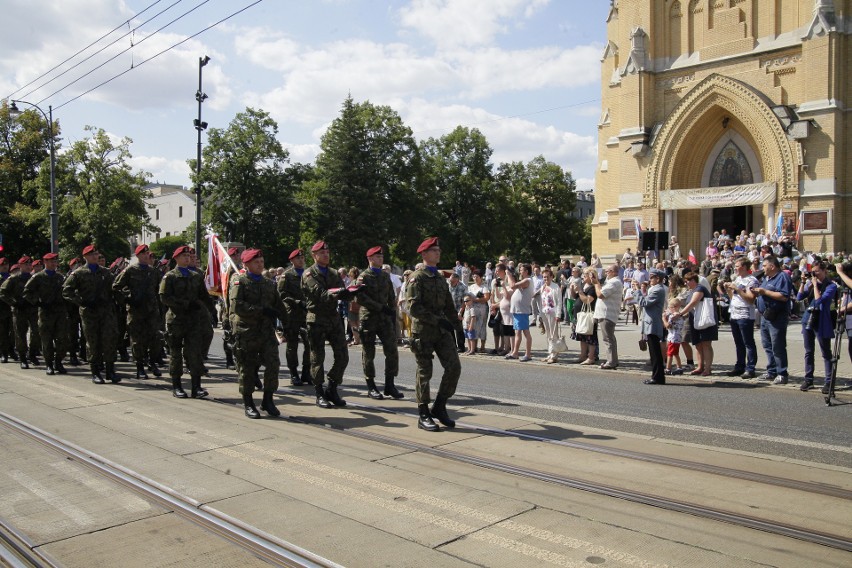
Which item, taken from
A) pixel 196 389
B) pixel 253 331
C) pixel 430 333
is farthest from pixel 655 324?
pixel 196 389

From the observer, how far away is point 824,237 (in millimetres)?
28484

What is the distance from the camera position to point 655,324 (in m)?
11.3

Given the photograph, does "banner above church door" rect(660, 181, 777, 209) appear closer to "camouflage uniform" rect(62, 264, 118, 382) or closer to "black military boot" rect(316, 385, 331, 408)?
"black military boot" rect(316, 385, 331, 408)

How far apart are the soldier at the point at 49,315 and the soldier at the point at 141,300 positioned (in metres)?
1.72

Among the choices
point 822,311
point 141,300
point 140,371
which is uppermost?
point 141,300

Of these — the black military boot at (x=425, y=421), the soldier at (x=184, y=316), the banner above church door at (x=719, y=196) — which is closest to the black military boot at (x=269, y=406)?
the soldier at (x=184, y=316)

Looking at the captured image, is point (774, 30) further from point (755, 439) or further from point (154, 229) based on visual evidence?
point (154, 229)

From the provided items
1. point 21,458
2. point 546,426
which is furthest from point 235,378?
point 546,426

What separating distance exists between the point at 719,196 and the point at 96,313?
1070 inches

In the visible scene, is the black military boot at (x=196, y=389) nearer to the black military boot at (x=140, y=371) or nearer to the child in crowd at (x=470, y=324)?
the black military boot at (x=140, y=371)

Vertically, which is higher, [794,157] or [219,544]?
[794,157]

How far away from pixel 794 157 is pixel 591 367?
20981mm

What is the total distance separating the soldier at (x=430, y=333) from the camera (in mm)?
7543

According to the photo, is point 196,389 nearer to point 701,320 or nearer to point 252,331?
point 252,331
